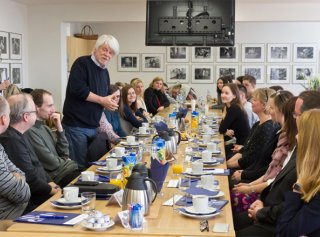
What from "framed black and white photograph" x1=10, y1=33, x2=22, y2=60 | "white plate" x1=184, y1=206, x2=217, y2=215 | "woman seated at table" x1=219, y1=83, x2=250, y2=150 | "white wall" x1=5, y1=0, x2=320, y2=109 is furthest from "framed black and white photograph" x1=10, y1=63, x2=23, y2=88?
"white plate" x1=184, y1=206, x2=217, y2=215

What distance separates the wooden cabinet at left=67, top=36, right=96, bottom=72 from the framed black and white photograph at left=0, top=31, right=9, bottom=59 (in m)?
1.84

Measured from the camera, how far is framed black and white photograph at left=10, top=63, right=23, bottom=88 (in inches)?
376

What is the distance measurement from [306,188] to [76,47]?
9.67 m

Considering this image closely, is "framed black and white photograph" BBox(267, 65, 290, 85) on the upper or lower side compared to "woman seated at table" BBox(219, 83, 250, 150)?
upper

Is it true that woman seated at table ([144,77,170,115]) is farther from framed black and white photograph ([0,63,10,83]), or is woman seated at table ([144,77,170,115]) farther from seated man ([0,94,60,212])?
seated man ([0,94,60,212])

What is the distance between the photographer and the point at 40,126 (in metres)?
4.19

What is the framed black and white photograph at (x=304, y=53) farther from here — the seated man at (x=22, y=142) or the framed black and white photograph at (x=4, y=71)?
the seated man at (x=22, y=142)

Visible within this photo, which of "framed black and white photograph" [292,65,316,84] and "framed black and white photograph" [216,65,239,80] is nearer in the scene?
"framed black and white photograph" [292,65,316,84]

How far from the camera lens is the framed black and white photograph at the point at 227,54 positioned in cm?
1302

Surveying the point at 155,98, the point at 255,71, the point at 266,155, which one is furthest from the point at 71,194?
the point at 255,71

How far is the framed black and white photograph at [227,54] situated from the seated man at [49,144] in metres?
9.05

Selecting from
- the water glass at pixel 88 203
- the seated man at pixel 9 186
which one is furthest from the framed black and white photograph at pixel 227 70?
the water glass at pixel 88 203

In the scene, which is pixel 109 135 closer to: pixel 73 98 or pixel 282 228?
pixel 73 98

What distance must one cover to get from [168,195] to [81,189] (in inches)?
19.6
